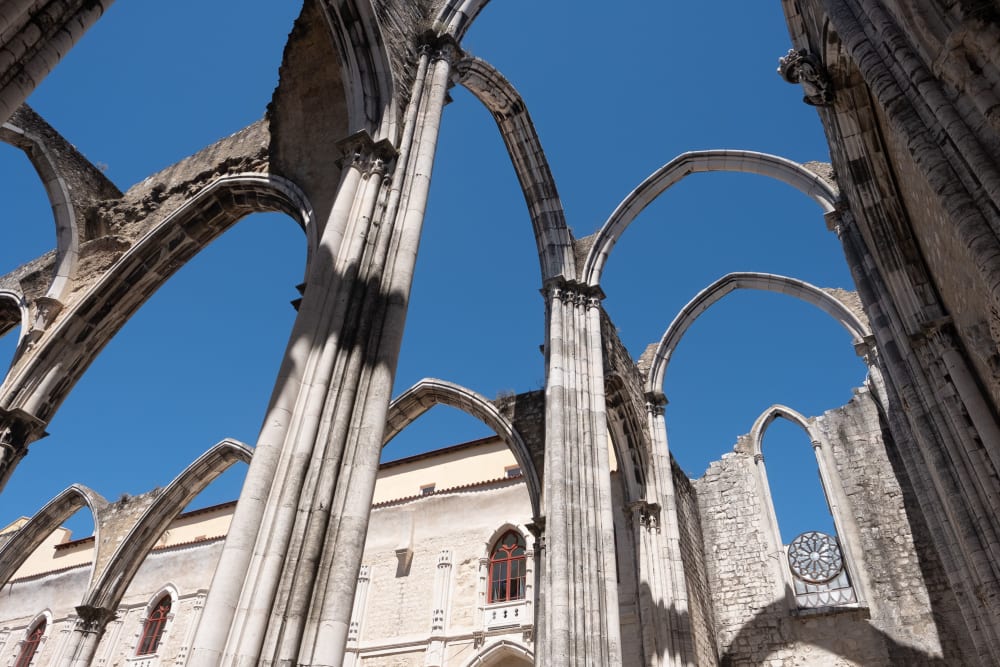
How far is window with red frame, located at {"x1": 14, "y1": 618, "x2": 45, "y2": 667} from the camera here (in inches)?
727

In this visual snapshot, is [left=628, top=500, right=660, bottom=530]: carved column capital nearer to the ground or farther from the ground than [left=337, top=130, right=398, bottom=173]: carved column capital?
farther from the ground

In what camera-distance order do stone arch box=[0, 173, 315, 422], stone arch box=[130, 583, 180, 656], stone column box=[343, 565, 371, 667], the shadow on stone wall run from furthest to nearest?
stone arch box=[130, 583, 180, 656] → stone column box=[343, 565, 371, 667] → the shadow on stone wall → stone arch box=[0, 173, 315, 422]

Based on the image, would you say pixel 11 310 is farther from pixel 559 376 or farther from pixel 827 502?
pixel 827 502

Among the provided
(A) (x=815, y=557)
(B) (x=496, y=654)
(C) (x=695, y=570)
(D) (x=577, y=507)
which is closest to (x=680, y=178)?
(D) (x=577, y=507)

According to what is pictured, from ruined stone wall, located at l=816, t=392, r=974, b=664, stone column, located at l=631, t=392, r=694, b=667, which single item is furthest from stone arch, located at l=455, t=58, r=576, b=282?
ruined stone wall, located at l=816, t=392, r=974, b=664

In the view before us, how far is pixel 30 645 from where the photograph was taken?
18750 mm

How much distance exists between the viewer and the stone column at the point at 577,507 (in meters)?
7.41

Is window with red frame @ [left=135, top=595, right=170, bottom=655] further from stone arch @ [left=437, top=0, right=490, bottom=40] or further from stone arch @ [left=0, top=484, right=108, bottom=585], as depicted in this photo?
stone arch @ [left=437, top=0, right=490, bottom=40]

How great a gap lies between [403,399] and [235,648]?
9.59 metres

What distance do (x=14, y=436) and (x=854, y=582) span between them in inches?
509

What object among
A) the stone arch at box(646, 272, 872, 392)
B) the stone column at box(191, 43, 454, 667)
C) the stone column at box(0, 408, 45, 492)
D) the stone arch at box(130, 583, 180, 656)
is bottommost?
the stone column at box(191, 43, 454, 667)

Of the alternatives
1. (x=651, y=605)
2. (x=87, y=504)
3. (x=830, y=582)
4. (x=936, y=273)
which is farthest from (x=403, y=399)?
(x=936, y=273)

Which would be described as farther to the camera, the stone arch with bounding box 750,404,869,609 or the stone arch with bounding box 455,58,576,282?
the stone arch with bounding box 750,404,869,609

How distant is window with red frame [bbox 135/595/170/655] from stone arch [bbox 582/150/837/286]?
13.7m
